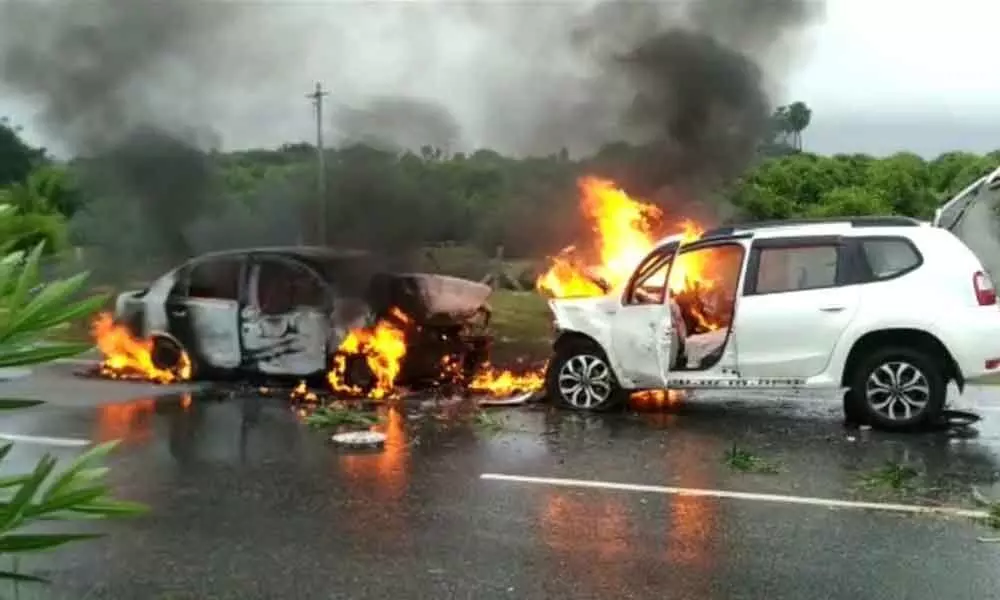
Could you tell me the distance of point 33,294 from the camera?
2.09m

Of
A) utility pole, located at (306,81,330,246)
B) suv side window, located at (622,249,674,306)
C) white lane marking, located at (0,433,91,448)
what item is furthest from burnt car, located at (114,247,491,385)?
white lane marking, located at (0,433,91,448)

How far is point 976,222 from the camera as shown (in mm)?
11203

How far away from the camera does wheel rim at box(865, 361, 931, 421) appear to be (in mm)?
8820

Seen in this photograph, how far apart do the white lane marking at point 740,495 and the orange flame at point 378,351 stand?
12.1 feet

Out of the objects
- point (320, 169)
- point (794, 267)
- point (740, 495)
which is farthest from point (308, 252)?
point (740, 495)

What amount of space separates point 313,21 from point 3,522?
36.9 ft

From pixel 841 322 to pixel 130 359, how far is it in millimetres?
7580

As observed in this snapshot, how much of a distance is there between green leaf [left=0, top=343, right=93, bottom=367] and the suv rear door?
7.54 meters

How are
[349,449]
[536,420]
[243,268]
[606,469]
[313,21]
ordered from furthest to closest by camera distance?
[313,21] → [243,268] → [536,420] → [349,449] → [606,469]

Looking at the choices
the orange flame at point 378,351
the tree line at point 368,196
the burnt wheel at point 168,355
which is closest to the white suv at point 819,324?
the orange flame at point 378,351

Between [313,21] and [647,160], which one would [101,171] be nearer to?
[313,21]

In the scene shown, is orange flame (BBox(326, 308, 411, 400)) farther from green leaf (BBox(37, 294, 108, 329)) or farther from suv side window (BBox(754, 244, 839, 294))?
green leaf (BBox(37, 294, 108, 329))

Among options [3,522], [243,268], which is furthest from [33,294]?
[243,268]

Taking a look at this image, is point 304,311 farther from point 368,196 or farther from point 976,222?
point 976,222
